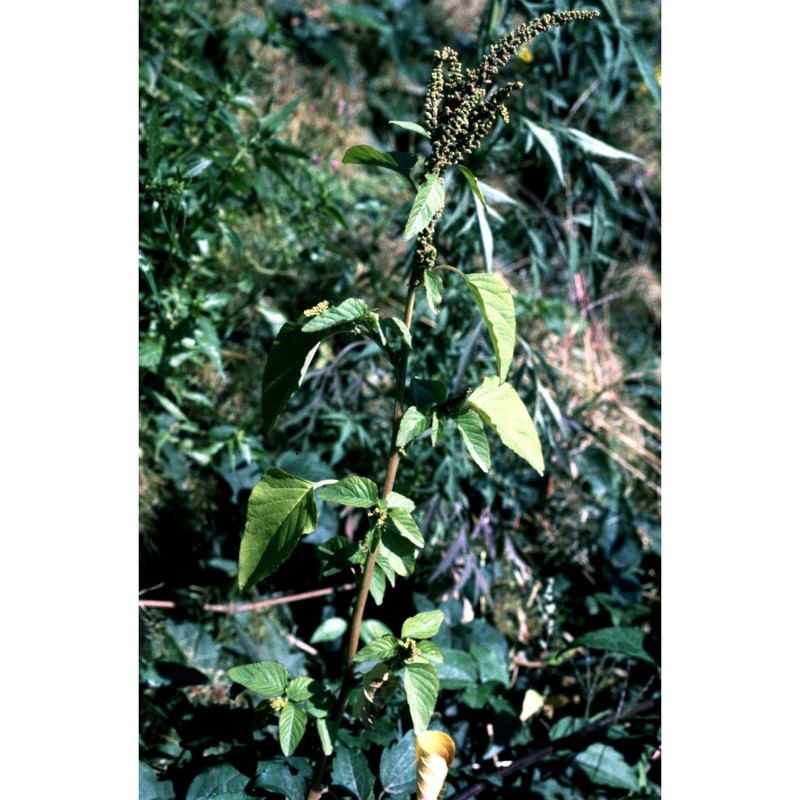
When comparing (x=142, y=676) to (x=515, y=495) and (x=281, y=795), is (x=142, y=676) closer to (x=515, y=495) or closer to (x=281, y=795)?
(x=281, y=795)

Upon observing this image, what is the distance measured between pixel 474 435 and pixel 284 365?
0.67 feet

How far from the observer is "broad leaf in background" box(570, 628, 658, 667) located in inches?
52.9

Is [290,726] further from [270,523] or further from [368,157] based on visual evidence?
[368,157]

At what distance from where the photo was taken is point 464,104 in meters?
0.82

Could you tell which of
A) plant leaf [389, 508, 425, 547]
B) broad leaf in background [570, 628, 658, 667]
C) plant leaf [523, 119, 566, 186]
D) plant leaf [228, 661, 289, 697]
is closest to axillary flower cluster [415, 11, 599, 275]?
plant leaf [389, 508, 425, 547]

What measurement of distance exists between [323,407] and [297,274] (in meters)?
0.39

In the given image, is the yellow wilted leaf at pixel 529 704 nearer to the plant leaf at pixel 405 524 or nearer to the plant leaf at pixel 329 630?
the plant leaf at pixel 329 630

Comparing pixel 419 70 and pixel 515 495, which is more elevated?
pixel 419 70

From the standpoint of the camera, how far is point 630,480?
2.06 meters

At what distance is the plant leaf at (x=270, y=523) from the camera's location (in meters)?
0.88

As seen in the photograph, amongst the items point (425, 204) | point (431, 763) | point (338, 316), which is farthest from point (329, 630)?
point (425, 204)

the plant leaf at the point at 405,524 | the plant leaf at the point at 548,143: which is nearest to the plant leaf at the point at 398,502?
the plant leaf at the point at 405,524

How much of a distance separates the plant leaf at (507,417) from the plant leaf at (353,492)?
135 mm

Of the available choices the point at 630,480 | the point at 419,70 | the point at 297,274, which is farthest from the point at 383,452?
the point at 419,70
